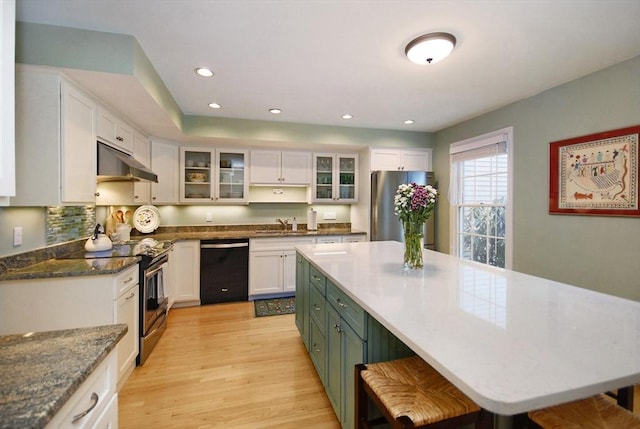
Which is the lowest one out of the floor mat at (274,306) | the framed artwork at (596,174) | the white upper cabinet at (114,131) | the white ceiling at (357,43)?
the floor mat at (274,306)

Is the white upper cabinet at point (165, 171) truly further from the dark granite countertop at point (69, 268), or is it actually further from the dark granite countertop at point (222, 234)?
the dark granite countertop at point (69, 268)

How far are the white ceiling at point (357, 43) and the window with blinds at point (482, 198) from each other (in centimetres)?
66

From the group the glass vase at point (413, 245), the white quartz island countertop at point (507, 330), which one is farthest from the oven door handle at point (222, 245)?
the glass vase at point (413, 245)

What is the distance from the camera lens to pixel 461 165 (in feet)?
12.7

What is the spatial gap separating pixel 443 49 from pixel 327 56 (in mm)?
808

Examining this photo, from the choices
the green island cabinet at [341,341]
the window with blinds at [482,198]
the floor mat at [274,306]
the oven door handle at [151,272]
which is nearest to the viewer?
the green island cabinet at [341,341]

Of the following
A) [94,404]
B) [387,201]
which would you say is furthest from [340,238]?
[94,404]

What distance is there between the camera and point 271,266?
3912 mm

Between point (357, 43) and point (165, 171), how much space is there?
2.93 meters

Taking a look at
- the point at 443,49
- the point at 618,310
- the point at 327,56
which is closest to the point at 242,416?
the point at 618,310

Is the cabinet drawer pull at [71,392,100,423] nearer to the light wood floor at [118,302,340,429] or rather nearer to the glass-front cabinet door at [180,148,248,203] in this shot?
the light wood floor at [118,302,340,429]

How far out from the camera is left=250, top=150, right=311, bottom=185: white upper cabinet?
4.11 m

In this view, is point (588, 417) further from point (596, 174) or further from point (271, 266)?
point (271, 266)

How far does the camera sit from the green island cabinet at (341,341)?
4.41ft
